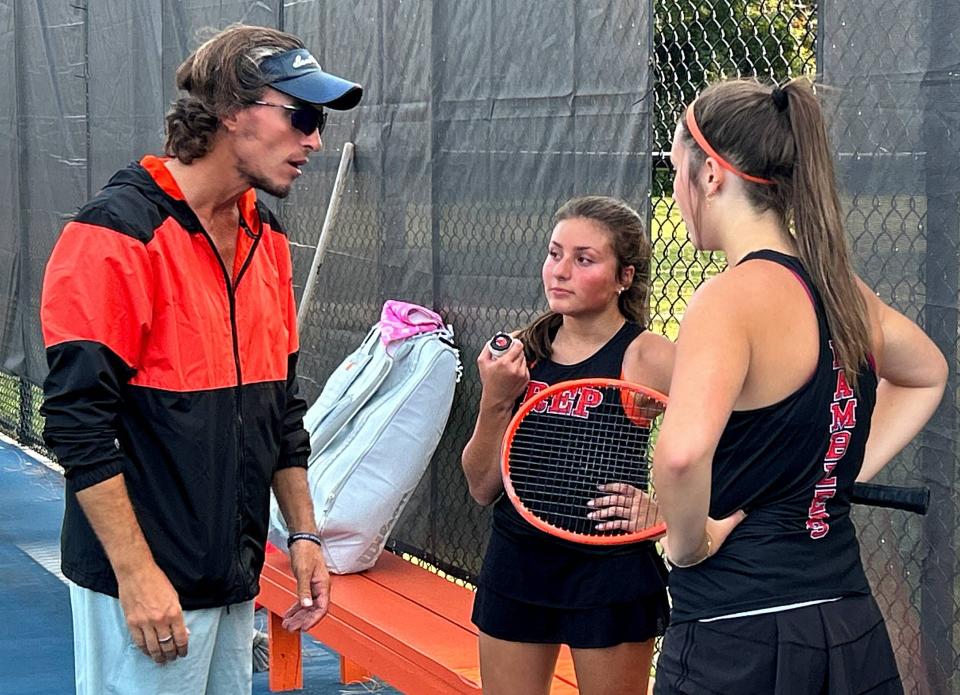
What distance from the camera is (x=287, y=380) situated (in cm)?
281

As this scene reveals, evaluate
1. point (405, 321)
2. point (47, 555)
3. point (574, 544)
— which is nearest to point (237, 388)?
point (574, 544)

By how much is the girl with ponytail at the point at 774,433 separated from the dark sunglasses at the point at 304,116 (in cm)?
73

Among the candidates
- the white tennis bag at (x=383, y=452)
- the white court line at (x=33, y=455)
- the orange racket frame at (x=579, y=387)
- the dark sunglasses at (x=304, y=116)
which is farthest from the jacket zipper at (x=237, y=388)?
the white court line at (x=33, y=455)

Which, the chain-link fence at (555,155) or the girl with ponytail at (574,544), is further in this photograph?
the chain-link fence at (555,155)

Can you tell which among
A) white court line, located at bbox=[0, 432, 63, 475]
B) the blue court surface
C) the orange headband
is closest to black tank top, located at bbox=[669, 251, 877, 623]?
the orange headband

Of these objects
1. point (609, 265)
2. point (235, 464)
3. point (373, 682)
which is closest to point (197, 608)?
point (235, 464)

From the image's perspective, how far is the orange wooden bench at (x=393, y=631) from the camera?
154 inches

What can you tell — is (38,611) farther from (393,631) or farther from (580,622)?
(580,622)

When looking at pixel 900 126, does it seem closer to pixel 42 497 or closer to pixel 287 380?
pixel 287 380

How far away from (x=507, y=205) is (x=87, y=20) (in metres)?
4.76

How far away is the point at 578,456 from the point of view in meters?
3.01

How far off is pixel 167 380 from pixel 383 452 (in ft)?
7.51

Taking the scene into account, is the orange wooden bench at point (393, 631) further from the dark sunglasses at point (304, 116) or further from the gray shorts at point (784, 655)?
the dark sunglasses at point (304, 116)

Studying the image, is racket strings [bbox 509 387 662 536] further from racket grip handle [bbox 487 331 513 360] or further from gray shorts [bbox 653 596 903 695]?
gray shorts [bbox 653 596 903 695]
